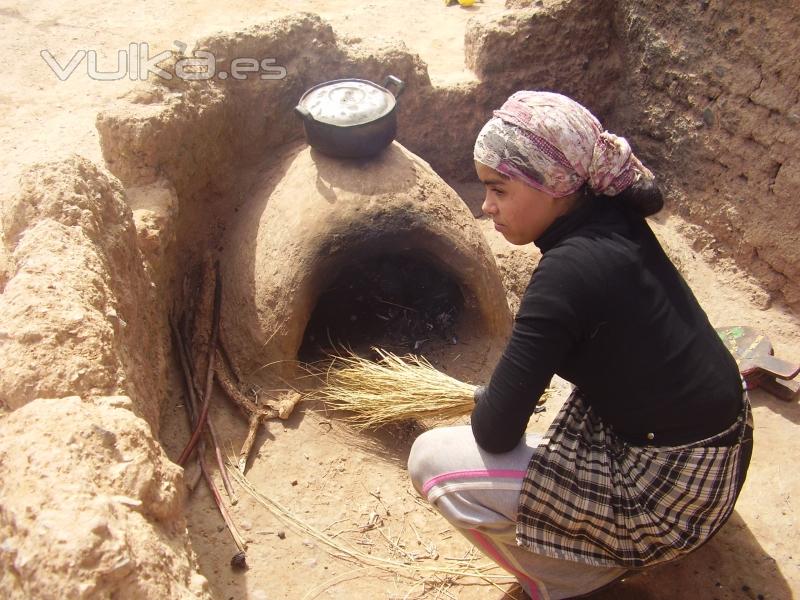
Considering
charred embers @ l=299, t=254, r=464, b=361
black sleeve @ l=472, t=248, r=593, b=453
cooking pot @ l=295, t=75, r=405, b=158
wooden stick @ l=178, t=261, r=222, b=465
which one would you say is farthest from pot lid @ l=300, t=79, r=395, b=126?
black sleeve @ l=472, t=248, r=593, b=453

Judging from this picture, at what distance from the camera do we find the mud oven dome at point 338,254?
3.38 m

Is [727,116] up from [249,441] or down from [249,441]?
up

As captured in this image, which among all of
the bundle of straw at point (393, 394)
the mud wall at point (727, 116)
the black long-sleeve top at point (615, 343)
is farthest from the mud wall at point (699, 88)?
the black long-sleeve top at point (615, 343)

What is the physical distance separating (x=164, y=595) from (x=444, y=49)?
5695 millimetres

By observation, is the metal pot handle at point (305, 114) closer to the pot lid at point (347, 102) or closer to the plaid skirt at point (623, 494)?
the pot lid at point (347, 102)

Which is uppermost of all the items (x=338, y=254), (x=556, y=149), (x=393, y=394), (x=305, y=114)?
(x=556, y=149)

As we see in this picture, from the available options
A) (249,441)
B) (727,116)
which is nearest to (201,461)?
(249,441)

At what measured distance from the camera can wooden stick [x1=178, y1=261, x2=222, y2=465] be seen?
9.75 ft

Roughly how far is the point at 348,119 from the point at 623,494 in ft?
7.18

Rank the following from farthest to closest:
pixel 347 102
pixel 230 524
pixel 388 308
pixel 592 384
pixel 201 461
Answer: pixel 388 308 < pixel 347 102 < pixel 201 461 < pixel 230 524 < pixel 592 384

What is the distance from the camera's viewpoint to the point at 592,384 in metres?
2.01

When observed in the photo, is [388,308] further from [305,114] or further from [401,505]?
[401,505]

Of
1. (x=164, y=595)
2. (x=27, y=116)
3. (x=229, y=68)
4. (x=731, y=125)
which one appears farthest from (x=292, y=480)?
(x=27, y=116)

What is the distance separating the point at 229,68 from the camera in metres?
3.70
